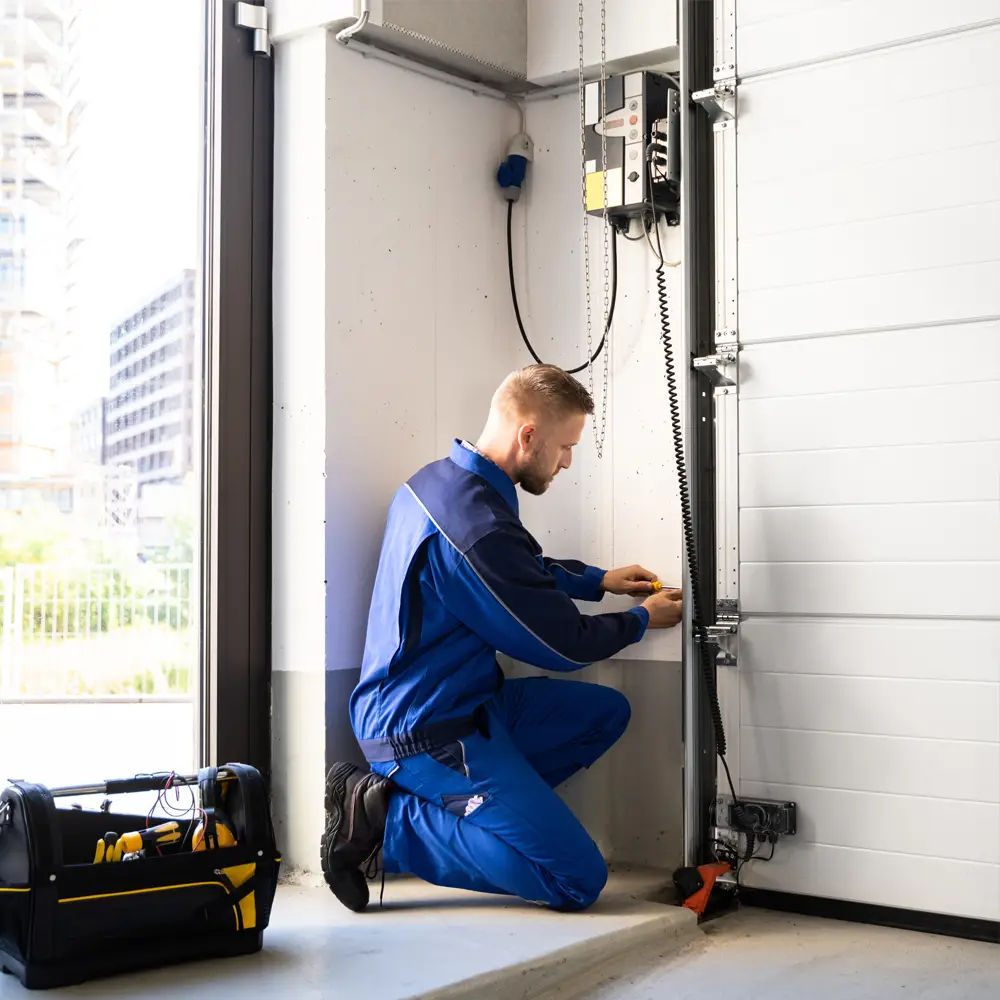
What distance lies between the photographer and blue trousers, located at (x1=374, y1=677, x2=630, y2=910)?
2.96 m

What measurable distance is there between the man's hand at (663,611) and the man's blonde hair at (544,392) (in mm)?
576

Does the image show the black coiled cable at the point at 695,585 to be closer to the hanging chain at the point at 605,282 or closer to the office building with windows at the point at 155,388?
the hanging chain at the point at 605,282

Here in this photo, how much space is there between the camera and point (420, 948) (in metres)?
2.64

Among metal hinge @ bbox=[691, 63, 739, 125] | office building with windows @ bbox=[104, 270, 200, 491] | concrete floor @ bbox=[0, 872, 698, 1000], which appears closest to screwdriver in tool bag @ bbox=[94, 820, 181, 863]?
concrete floor @ bbox=[0, 872, 698, 1000]

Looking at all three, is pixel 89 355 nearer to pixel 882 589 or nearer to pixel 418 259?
pixel 418 259

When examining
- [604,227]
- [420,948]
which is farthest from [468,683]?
[604,227]

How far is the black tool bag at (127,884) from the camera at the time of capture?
231 centimetres

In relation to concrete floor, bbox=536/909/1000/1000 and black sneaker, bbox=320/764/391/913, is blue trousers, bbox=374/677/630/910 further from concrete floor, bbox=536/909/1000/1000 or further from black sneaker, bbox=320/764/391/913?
concrete floor, bbox=536/909/1000/1000

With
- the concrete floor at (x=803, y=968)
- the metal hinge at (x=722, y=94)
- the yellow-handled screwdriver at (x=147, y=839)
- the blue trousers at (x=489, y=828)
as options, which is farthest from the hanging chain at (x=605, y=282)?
the yellow-handled screwdriver at (x=147, y=839)

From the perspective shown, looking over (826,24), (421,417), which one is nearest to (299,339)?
(421,417)

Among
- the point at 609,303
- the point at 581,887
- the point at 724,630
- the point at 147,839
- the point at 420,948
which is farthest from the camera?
the point at 609,303

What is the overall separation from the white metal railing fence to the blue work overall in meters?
0.56

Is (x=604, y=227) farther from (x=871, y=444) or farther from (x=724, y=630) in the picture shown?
(x=724, y=630)

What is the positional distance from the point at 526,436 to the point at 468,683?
0.67 m
